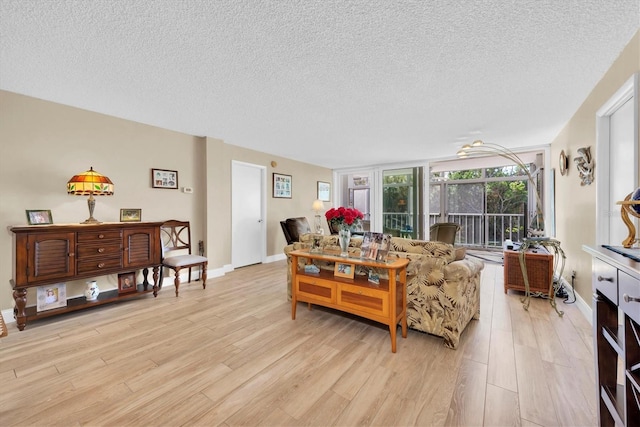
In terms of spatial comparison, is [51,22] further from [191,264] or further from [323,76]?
[191,264]

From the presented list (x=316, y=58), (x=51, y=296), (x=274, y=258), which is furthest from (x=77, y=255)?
(x=274, y=258)

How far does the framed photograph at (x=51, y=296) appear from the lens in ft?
8.22

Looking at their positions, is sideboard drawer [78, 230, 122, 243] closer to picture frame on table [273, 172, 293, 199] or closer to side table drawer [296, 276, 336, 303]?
side table drawer [296, 276, 336, 303]


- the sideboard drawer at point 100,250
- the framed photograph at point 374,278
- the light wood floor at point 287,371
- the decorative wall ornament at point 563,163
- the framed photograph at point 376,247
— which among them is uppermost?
the decorative wall ornament at point 563,163

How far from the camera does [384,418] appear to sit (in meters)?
1.37

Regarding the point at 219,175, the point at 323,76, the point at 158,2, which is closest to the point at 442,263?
the point at 323,76

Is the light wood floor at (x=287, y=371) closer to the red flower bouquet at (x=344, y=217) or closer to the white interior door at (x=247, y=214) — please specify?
the red flower bouquet at (x=344, y=217)

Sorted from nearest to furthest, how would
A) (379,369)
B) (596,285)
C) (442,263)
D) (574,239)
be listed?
(596,285) → (379,369) → (442,263) → (574,239)

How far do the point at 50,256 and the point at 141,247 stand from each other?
0.76 m

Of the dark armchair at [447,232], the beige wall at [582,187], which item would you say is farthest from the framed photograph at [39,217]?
the dark armchair at [447,232]

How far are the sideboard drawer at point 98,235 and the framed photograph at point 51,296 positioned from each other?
519 millimetres

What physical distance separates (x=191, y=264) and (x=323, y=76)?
2813mm

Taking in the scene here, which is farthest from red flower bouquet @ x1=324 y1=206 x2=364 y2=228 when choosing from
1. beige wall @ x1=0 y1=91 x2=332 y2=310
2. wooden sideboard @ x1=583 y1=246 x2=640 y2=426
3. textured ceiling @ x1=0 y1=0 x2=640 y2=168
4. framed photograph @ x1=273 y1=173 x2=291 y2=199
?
framed photograph @ x1=273 y1=173 x2=291 y2=199

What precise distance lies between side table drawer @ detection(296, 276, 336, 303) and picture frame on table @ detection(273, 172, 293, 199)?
3.17 m
